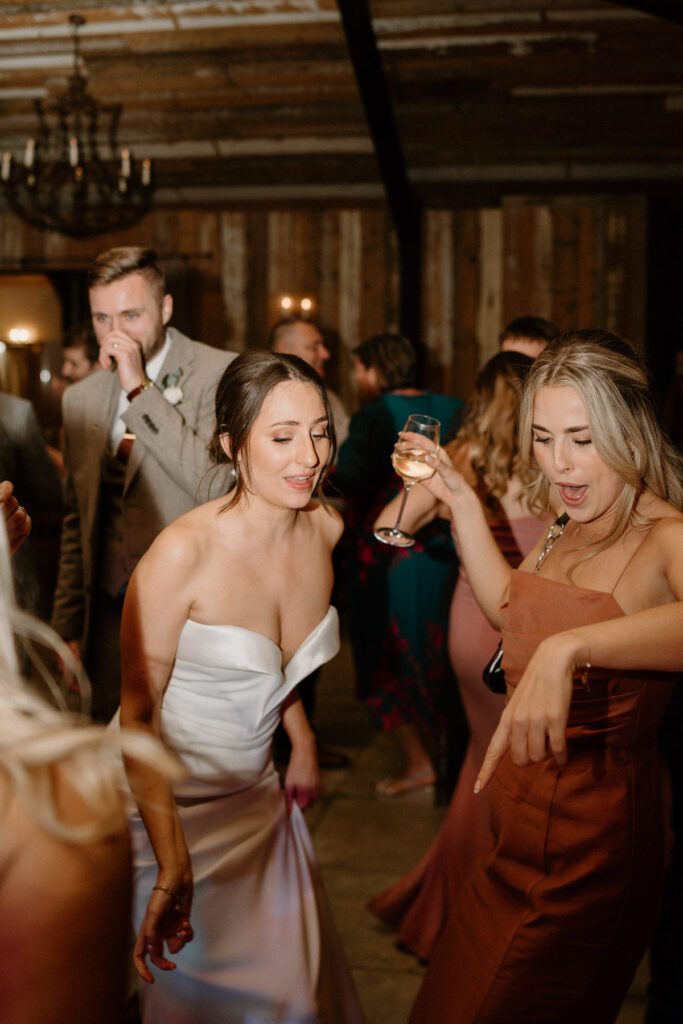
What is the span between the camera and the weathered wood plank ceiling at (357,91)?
5656 mm

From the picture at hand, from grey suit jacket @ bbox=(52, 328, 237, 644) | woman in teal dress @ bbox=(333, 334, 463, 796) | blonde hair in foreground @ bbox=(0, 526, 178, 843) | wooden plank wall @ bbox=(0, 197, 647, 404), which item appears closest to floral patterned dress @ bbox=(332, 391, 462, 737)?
woman in teal dress @ bbox=(333, 334, 463, 796)

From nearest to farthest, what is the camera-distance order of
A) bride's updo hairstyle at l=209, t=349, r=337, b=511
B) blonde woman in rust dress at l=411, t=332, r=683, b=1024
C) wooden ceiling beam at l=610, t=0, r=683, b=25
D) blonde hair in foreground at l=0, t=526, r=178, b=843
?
blonde hair in foreground at l=0, t=526, r=178, b=843 < blonde woman in rust dress at l=411, t=332, r=683, b=1024 < bride's updo hairstyle at l=209, t=349, r=337, b=511 < wooden ceiling beam at l=610, t=0, r=683, b=25

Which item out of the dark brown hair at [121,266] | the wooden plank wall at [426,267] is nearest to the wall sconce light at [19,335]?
the wooden plank wall at [426,267]

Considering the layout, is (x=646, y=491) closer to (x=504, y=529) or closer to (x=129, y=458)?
(x=504, y=529)

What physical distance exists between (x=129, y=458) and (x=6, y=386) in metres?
5.55

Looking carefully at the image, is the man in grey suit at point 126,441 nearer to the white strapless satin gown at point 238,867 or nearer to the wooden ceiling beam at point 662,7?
the white strapless satin gown at point 238,867

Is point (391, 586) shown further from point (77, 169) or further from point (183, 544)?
point (77, 169)

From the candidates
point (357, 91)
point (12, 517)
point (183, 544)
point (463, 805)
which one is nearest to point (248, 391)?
point (183, 544)

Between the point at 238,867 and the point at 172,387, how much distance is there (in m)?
1.28

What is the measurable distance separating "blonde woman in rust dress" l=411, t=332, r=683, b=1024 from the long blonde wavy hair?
0.92 metres

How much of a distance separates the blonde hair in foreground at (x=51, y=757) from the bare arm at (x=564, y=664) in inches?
23.8

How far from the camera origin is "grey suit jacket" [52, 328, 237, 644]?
246 centimetres

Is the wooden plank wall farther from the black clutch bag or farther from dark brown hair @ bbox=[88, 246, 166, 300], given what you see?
the black clutch bag

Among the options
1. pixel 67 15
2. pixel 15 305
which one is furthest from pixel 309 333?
pixel 15 305
